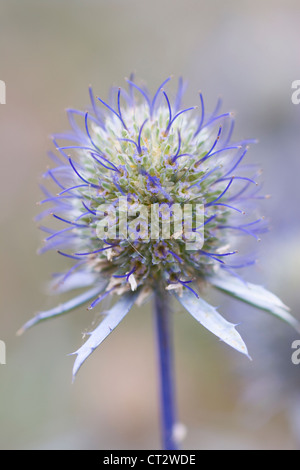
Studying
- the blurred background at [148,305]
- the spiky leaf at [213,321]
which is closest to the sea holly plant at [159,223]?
the spiky leaf at [213,321]

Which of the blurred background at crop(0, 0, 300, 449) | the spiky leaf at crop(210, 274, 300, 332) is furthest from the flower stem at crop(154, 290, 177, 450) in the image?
the blurred background at crop(0, 0, 300, 449)

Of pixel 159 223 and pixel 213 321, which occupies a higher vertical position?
pixel 159 223

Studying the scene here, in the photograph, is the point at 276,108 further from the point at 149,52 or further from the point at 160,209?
the point at 160,209

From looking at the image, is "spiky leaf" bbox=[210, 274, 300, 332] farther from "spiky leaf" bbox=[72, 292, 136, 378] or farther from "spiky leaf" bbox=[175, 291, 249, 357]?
"spiky leaf" bbox=[72, 292, 136, 378]

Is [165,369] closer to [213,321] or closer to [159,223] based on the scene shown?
[213,321]

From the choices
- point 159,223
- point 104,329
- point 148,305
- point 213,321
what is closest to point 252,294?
point 213,321

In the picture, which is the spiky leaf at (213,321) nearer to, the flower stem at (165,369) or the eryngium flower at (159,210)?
the eryngium flower at (159,210)
